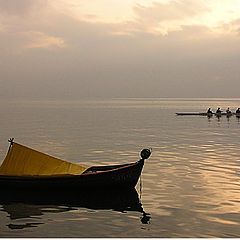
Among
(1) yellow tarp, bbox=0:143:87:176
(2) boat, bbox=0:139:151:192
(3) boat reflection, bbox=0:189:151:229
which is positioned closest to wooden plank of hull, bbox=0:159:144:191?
(2) boat, bbox=0:139:151:192

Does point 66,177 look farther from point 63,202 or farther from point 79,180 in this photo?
point 63,202

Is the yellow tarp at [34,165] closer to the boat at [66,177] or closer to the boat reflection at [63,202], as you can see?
the boat at [66,177]

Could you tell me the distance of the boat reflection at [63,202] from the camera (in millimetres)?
17844

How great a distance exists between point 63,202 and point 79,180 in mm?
1269

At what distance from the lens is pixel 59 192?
20.0 meters

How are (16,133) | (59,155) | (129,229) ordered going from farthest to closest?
1. (16,133)
2. (59,155)
3. (129,229)

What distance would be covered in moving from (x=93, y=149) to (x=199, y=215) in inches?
951

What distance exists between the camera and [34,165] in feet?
70.3

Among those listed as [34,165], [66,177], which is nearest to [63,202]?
[66,177]

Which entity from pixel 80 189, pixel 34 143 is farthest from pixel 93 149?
pixel 80 189

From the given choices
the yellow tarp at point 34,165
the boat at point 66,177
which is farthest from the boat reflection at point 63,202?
the yellow tarp at point 34,165

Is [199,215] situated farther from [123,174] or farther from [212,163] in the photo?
[212,163]

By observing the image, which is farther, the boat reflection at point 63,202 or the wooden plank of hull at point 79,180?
the wooden plank of hull at point 79,180

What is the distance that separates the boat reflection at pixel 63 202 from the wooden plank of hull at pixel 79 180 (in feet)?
1.11
